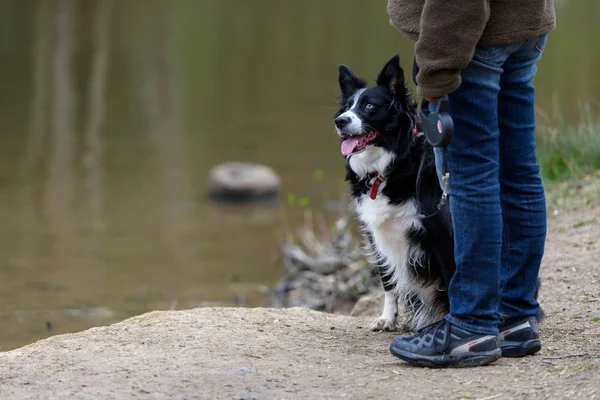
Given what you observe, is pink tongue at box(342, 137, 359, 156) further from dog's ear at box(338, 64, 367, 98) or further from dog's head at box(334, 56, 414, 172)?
dog's ear at box(338, 64, 367, 98)

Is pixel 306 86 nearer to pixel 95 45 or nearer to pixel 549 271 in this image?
pixel 95 45

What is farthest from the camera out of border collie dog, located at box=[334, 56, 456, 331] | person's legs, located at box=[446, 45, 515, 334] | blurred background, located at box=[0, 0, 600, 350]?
blurred background, located at box=[0, 0, 600, 350]

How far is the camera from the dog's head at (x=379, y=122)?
14.0 ft

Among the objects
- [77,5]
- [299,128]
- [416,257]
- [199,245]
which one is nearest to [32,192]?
[199,245]

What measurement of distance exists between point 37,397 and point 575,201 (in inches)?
180

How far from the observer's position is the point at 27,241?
31.3 feet

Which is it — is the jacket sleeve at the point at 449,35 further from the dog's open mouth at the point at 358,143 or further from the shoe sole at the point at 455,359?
the shoe sole at the point at 455,359

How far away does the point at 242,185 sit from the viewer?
11.2m

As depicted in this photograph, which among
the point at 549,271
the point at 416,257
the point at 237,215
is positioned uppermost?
the point at 416,257

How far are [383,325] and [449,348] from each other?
99cm

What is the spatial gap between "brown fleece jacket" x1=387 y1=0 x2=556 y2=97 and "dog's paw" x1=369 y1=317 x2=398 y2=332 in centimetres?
151

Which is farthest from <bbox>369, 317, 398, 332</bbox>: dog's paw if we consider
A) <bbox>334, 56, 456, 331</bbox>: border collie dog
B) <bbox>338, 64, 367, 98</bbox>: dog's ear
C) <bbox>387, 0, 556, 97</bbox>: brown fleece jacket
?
<bbox>387, 0, 556, 97</bbox>: brown fleece jacket

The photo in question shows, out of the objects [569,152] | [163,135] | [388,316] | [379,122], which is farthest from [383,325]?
[163,135]

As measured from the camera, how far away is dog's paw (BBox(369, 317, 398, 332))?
15.3 ft
